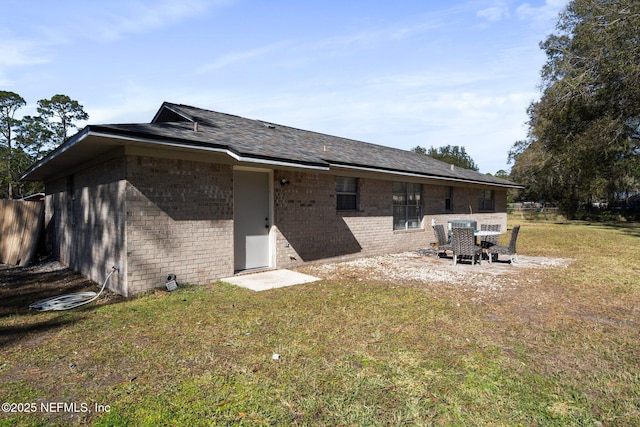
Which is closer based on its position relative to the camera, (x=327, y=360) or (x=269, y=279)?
(x=327, y=360)

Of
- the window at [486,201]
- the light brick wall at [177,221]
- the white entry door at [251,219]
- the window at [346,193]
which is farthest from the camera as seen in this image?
the window at [486,201]

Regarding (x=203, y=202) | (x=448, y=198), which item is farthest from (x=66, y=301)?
(x=448, y=198)

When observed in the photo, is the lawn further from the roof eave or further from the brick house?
the roof eave

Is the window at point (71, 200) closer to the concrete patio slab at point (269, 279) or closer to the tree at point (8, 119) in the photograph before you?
the concrete patio slab at point (269, 279)

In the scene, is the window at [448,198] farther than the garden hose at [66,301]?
Yes

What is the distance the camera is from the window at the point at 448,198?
16.0 metres

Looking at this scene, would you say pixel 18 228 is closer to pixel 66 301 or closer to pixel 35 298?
pixel 35 298

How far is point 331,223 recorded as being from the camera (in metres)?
10.7

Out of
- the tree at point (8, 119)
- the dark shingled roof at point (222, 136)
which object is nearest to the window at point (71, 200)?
the dark shingled roof at point (222, 136)

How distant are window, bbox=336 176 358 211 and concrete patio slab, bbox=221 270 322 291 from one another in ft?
10.9

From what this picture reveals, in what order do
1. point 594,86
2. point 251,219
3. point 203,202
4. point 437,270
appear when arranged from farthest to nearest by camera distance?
point 594,86, point 437,270, point 251,219, point 203,202

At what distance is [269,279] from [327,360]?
174 inches

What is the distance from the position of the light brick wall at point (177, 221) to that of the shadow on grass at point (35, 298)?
0.97m

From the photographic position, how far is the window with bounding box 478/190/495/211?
19188 mm
